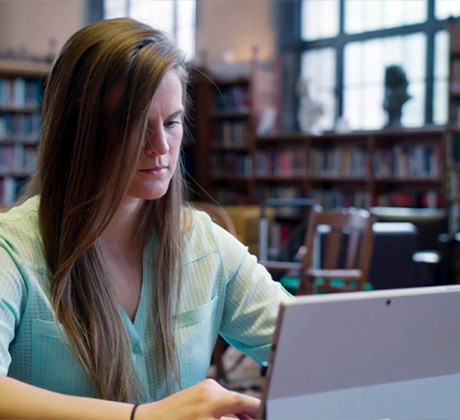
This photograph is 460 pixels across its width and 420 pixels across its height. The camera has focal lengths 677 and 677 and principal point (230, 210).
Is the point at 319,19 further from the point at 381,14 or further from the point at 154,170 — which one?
the point at 154,170

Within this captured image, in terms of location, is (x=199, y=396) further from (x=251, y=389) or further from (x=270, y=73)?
(x=270, y=73)

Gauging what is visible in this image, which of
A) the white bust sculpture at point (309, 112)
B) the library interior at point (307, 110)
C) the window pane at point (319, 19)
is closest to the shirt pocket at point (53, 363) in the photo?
the library interior at point (307, 110)

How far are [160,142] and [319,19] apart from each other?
20.5ft

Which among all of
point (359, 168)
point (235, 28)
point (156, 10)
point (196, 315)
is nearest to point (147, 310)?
point (196, 315)

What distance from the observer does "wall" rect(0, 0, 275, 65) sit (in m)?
7.20

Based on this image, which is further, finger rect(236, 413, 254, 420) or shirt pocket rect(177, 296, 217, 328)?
shirt pocket rect(177, 296, 217, 328)

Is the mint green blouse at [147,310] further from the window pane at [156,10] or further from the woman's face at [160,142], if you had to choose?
the window pane at [156,10]

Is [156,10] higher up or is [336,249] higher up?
[156,10]

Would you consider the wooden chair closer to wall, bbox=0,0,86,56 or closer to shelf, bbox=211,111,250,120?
shelf, bbox=211,111,250,120

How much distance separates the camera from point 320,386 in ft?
2.24

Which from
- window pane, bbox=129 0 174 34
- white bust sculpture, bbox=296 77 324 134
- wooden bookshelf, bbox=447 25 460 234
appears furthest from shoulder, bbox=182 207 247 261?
window pane, bbox=129 0 174 34

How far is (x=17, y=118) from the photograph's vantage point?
641 centimetres

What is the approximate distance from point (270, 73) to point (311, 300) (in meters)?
6.55

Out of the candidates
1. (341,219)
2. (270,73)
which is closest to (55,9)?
(270,73)
